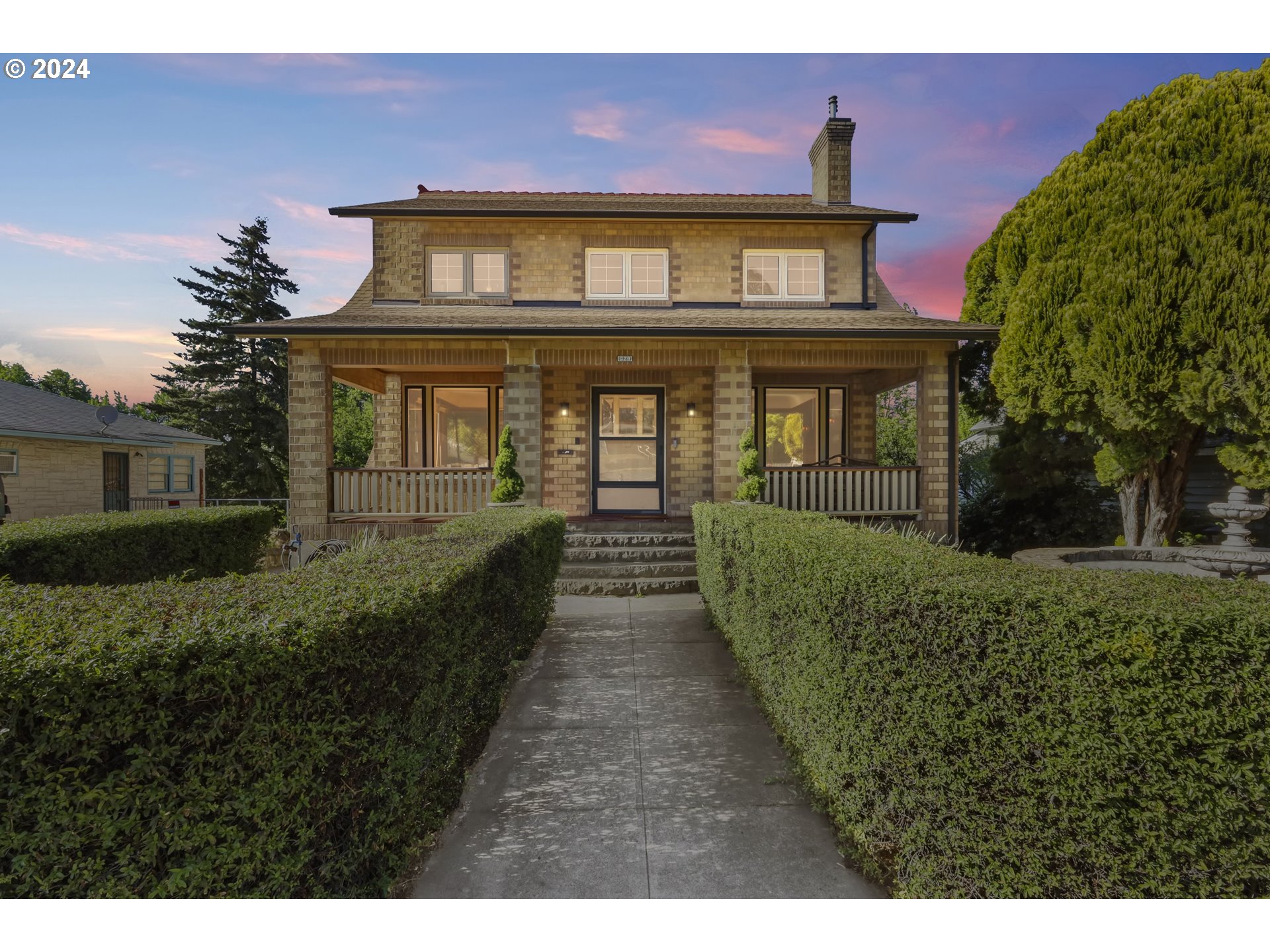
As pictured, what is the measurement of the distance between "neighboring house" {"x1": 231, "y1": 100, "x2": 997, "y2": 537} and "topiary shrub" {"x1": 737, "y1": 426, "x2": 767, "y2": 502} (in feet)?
1.86

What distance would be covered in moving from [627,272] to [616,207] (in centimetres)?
151

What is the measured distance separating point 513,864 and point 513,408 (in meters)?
8.11

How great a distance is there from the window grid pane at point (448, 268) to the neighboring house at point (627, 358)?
0.12ft

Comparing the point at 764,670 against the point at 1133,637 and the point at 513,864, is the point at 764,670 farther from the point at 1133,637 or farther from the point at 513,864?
the point at 1133,637

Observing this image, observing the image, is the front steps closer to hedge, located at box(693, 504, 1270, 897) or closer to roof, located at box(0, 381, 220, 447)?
hedge, located at box(693, 504, 1270, 897)

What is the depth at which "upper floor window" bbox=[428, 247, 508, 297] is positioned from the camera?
11789 millimetres

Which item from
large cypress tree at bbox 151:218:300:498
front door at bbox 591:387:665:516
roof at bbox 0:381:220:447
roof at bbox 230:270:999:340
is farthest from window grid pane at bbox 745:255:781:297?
large cypress tree at bbox 151:218:300:498

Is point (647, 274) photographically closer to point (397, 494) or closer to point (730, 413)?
point (730, 413)

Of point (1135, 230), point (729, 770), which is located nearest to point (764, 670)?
point (729, 770)

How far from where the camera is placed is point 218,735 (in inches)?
70.4

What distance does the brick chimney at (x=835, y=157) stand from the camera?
1270 centimetres

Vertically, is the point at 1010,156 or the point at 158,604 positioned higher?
the point at 1010,156

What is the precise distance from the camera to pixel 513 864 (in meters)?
2.79

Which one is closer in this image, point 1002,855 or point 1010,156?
point 1002,855
